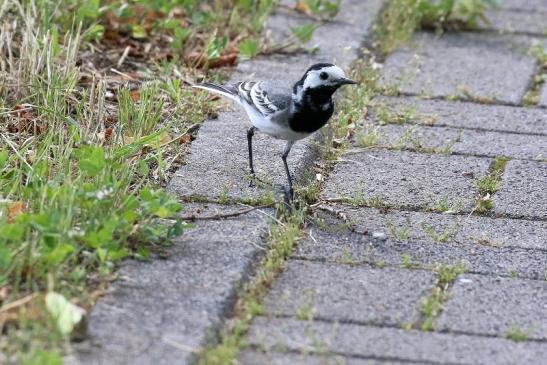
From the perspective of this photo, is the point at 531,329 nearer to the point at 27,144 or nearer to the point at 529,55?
the point at 27,144

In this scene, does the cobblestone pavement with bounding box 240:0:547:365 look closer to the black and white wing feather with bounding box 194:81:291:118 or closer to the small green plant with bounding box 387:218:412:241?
the small green plant with bounding box 387:218:412:241

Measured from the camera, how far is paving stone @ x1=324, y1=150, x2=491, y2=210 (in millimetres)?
5113

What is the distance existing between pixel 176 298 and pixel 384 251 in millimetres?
1013

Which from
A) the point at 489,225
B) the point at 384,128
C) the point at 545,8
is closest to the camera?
the point at 489,225

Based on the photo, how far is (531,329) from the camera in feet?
12.7

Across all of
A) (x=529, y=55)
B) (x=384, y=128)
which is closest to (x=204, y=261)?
(x=384, y=128)

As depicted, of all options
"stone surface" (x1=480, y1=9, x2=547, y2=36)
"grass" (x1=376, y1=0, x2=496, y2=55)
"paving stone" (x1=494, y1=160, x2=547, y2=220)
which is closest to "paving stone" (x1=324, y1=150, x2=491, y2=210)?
"paving stone" (x1=494, y1=160, x2=547, y2=220)

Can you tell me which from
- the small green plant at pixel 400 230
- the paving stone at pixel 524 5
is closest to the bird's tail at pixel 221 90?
the small green plant at pixel 400 230

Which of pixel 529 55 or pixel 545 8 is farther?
pixel 545 8

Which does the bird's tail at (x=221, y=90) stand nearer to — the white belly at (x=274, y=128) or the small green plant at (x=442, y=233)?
the white belly at (x=274, y=128)

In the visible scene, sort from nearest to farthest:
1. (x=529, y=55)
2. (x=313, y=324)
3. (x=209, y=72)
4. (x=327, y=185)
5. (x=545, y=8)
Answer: (x=313, y=324) < (x=327, y=185) < (x=209, y=72) < (x=529, y=55) < (x=545, y=8)

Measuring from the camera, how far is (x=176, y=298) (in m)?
3.88

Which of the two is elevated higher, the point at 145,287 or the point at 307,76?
the point at 307,76

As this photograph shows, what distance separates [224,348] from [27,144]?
73.5 inches
